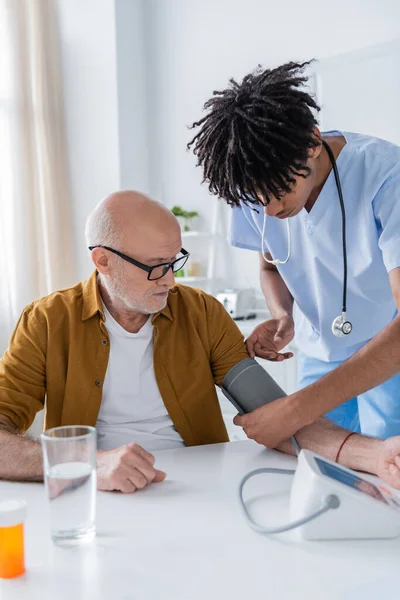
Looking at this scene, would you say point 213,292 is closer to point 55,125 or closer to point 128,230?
Answer: point 55,125

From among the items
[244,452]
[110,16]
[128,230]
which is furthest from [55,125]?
[244,452]

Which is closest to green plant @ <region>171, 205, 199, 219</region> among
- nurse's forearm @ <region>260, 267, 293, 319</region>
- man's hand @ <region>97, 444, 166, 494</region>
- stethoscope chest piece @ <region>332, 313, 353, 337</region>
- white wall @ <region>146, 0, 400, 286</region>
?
white wall @ <region>146, 0, 400, 286</region>

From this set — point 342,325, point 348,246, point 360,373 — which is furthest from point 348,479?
point 348,246

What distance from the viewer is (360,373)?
1409 mm

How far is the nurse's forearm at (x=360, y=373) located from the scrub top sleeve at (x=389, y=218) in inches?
7.0

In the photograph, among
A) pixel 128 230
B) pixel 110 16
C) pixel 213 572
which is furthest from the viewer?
pixel 110 16

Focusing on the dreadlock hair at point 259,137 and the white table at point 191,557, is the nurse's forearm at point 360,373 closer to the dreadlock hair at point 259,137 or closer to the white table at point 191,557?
the white table at point 191,557

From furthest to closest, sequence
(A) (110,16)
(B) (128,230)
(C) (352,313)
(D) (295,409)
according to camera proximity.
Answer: (A) (110,16)
(C) (352,313)
(B) (128,230)
(D) (295,409)

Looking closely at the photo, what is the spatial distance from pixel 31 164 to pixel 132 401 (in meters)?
2.64

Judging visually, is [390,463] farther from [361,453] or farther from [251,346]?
[251,346]

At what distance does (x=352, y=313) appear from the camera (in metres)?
1.79

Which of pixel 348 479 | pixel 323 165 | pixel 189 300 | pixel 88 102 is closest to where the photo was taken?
pixel 348 479

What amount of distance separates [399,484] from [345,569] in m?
0.35

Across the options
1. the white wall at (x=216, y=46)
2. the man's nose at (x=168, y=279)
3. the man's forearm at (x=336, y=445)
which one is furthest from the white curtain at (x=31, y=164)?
the man's forearm at (x=336, y=445)
